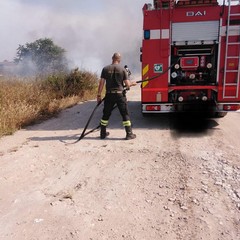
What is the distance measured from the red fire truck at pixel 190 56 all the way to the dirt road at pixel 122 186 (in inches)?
28.9

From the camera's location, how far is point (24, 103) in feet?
27.2

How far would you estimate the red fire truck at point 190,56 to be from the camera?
6.29 meters

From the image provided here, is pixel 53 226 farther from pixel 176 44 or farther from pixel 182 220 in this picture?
pixel 176 44

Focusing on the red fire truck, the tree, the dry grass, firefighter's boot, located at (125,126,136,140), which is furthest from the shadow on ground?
the tree

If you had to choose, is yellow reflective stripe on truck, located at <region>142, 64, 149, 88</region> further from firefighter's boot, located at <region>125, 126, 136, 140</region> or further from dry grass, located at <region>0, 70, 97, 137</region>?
dry grass, located at <region>0, 70, 97, 137</region>

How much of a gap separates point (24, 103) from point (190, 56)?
4701 millimetres

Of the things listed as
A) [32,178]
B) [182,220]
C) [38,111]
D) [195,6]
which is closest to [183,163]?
[182,220]

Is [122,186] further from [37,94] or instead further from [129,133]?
[37,94]

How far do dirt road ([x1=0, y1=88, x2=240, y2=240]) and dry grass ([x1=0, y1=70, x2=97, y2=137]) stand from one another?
61cm

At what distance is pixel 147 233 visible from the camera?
2889 millimetres

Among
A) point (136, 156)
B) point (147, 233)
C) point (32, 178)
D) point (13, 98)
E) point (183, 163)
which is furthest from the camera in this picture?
point (13, 98)

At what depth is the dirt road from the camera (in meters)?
2.98

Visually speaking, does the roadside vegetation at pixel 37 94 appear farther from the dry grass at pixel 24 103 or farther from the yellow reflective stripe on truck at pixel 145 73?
the yellow reflective stripe on truck at pixel 145 73

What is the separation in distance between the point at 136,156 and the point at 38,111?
4444 millimetres
